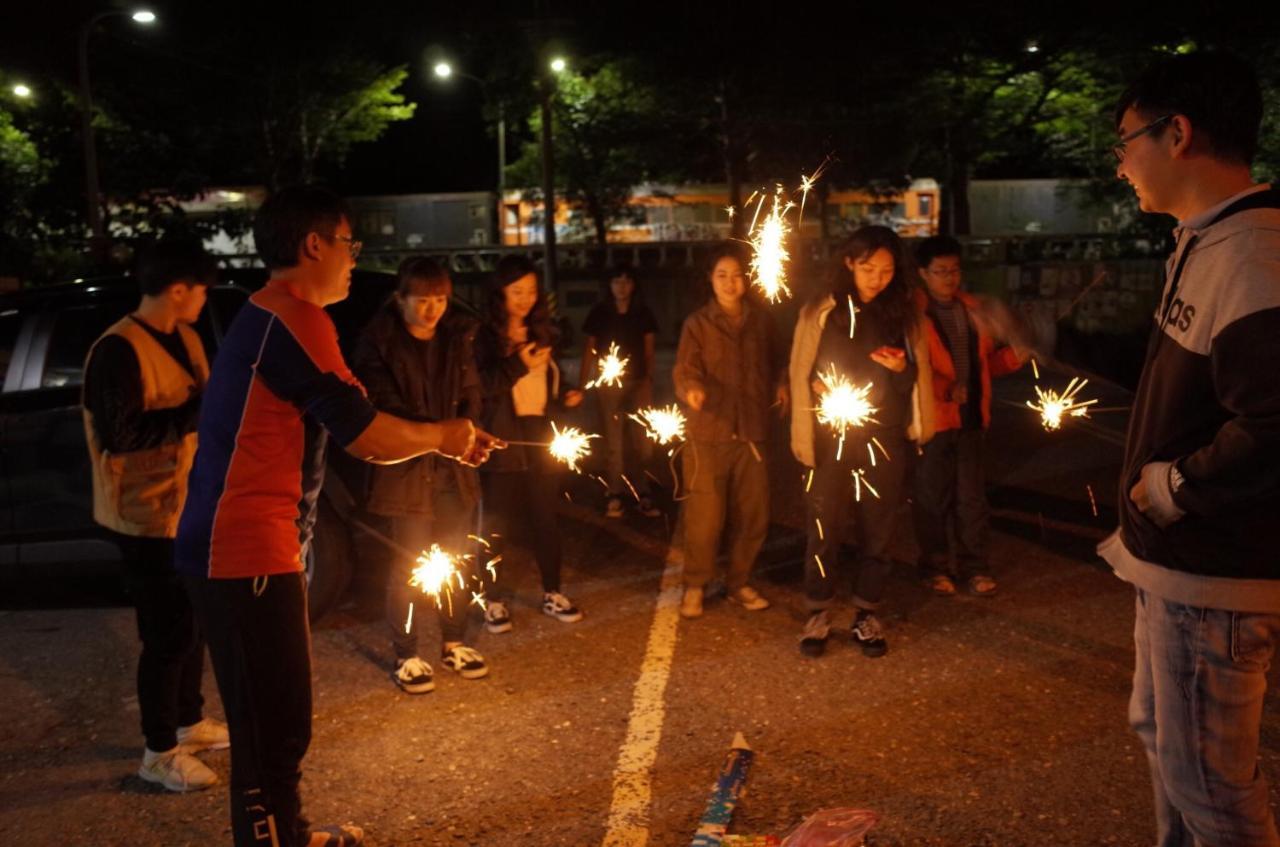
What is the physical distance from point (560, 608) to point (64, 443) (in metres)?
2.87

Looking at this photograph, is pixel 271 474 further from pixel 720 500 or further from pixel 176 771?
pixel 720 500

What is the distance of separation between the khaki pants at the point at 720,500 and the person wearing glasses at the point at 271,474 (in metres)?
2.89

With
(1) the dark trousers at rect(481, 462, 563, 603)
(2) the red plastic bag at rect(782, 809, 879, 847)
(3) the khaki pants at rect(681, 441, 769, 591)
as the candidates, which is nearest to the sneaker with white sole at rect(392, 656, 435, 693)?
(1) the dark trousers at rect(481, 462, 563, 603)

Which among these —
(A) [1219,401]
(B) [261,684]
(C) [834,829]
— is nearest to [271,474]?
(B) [261,684]

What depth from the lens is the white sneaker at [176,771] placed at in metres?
4.13

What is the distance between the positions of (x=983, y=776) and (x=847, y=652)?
1.38 m

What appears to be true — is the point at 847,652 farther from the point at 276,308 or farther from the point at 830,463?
the point at 276,308

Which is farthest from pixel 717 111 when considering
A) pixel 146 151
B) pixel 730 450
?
pixel 730 450

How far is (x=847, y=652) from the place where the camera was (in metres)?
5.38

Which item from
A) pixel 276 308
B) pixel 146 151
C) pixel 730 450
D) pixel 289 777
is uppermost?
pixel 146 151

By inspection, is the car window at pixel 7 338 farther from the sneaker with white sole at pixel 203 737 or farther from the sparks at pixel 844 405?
the sparks at pixel 844 405

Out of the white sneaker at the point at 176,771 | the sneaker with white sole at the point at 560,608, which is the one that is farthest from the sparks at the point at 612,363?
the white sneaker at the point at 176,771

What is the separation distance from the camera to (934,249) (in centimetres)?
612

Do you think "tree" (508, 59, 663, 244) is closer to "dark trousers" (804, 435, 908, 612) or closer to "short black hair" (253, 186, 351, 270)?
"dark trousers" (804, 435, 908, 612)
